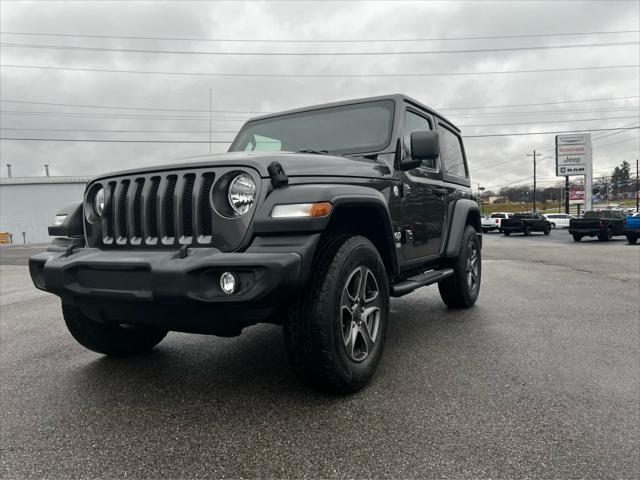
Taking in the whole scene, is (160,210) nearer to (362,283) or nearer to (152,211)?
(152,211)

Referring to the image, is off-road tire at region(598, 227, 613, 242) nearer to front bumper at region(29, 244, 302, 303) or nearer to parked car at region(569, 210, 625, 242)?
parked car at region(569, 210, 625, 242)

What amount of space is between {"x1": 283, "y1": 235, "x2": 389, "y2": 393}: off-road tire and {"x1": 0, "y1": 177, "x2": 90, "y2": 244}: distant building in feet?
133

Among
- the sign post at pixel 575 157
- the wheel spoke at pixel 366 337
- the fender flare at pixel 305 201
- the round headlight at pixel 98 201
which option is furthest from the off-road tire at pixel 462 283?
the sign post at pixel 575 157

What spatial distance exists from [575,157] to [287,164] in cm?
5159

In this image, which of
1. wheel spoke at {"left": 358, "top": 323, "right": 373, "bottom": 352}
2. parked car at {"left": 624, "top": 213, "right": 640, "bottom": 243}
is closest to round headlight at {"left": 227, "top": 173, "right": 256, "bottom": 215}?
wheel spoke at {"left": 358, "top": 323, "right": 373, "bottom": 352}

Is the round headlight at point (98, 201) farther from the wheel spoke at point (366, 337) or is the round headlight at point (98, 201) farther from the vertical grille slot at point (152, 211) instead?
the wheel spoke at point (366, 337)

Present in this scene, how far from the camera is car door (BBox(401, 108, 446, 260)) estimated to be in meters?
3.65

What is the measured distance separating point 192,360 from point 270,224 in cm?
161

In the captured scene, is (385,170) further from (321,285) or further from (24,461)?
(24,461)

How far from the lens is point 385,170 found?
133 inches

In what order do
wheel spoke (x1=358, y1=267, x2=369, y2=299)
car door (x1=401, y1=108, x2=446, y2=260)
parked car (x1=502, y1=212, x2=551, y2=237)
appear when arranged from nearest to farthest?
1. wheel spoke (x1=358, y1=267, x2=369, y2=299)
2. car door (x1=401, y1=108, x2=446, y2=260)
3. parked car (x1=502, y1=212, x2=551, y2=237)

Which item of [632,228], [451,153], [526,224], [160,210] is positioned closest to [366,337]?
[160,210]

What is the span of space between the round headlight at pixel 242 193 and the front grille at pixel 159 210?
11 centimetres

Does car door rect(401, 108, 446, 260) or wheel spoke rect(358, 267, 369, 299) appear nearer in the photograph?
wheel spoke rect(358, 267, 369, 299)
